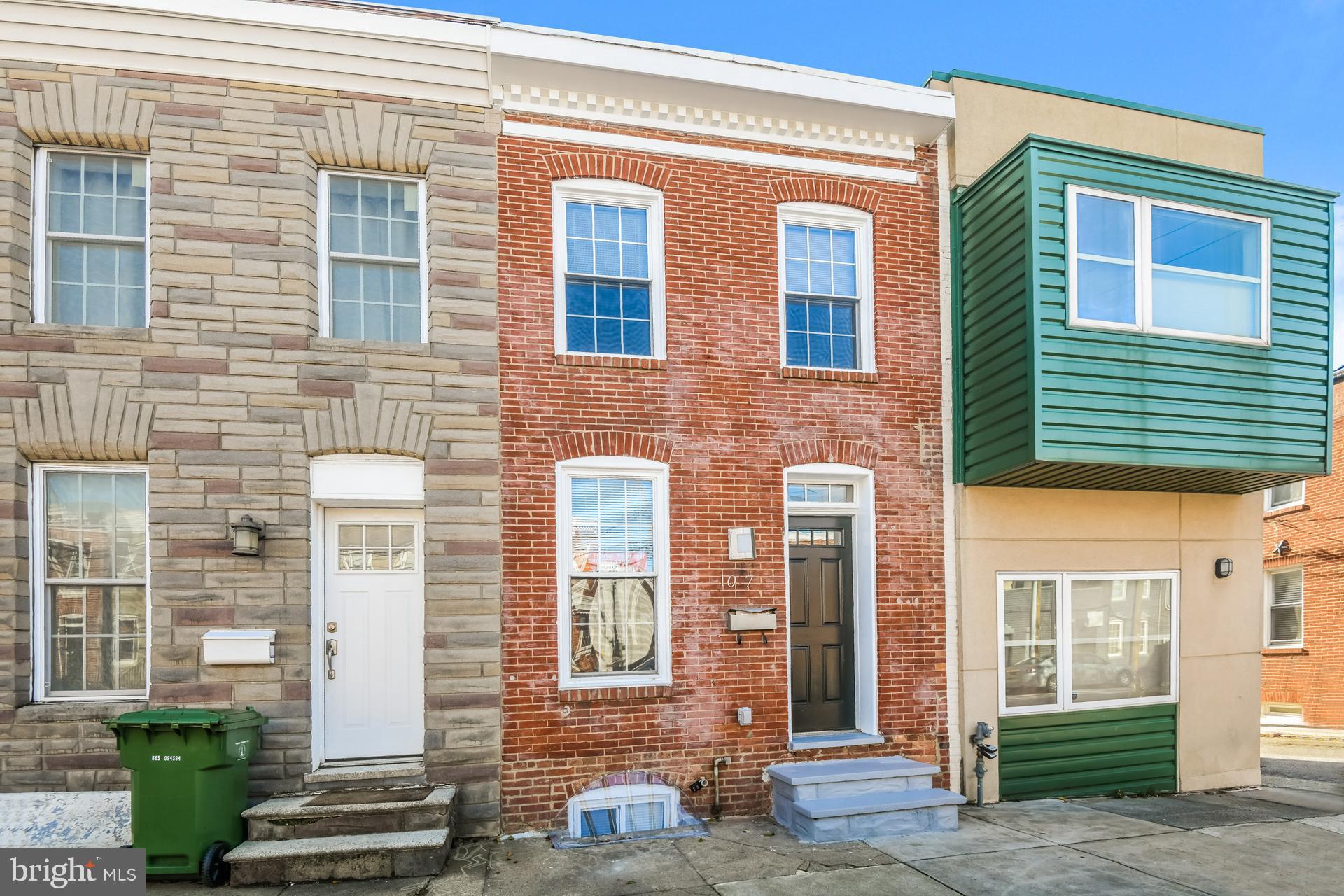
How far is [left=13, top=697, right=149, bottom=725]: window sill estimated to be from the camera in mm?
6418

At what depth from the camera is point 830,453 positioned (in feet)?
26.7

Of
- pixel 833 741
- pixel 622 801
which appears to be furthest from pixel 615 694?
pixel 833 741

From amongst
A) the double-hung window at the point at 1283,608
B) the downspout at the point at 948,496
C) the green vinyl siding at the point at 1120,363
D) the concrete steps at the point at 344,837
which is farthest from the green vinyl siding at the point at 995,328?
the double-hung window at the point at 1283,608

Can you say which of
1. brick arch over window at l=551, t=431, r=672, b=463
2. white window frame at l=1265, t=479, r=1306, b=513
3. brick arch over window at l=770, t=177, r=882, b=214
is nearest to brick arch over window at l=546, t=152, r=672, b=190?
brick arch over window at l=770, t=177, r=882, b=214

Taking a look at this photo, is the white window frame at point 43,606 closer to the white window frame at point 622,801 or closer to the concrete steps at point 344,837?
the concrete steps at point 344,837

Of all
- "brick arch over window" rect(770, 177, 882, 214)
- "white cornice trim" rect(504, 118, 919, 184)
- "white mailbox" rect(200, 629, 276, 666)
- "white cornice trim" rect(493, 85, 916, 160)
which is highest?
"white cornice trim" rect(493, 85, 916, 160)

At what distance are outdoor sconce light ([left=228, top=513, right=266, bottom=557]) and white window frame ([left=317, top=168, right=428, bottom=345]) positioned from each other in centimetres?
172

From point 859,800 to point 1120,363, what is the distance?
15.3 ft

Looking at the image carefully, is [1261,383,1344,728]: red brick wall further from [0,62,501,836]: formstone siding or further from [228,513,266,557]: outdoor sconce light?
[228,513,266,557]: outdoor sconce light

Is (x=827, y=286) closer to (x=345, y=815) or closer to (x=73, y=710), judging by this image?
(x=345, y=815)

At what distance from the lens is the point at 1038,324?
753cm

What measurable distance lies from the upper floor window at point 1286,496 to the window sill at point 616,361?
13645 mm

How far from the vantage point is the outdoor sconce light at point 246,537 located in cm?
661

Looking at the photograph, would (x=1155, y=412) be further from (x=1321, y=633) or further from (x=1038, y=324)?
(x=1321, y=633)
